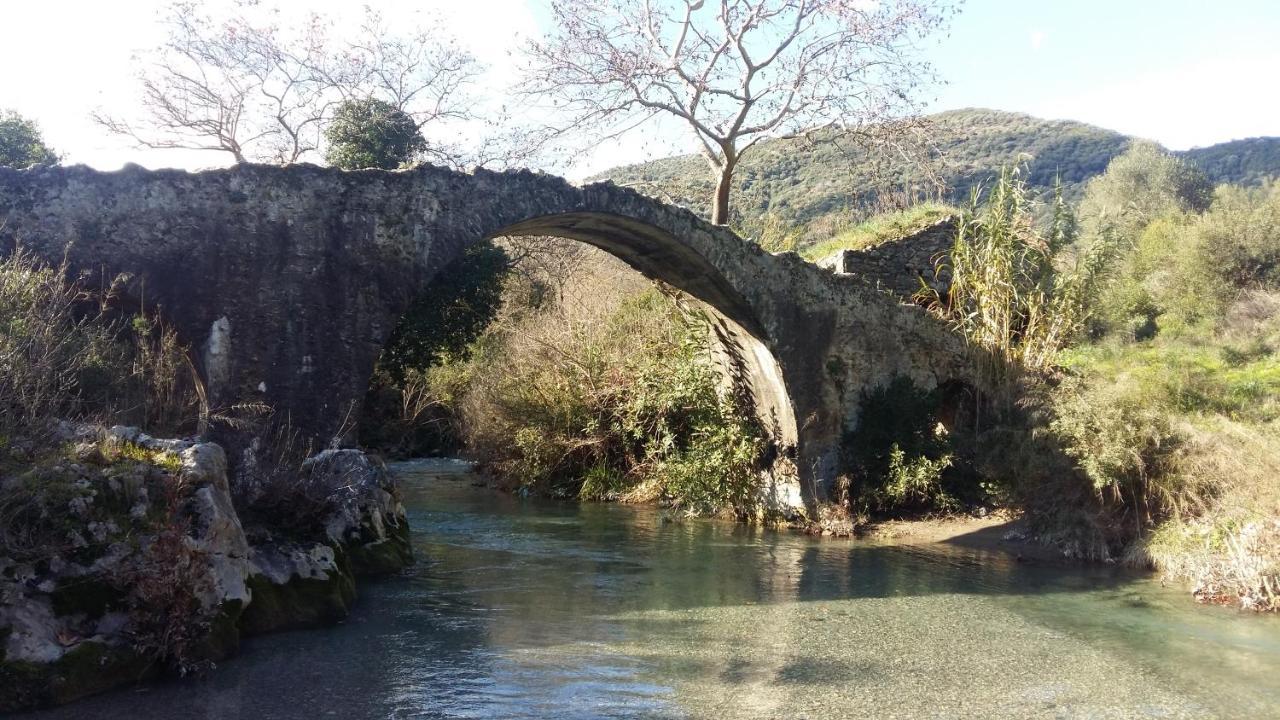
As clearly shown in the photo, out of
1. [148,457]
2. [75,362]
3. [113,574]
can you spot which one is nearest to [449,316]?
[75,362]

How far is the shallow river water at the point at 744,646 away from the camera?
18.4 feet

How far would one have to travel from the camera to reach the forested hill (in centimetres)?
1678

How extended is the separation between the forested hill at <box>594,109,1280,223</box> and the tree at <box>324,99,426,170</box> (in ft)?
14.0

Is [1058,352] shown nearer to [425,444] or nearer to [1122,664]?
[1122,664]

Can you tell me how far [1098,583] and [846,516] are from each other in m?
3.45

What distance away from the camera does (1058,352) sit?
13.5 m

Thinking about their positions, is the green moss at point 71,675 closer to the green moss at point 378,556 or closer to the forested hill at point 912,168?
the green moss at point 378,556

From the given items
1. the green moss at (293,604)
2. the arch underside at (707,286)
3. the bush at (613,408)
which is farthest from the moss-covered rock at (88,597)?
the bush at (613,408)

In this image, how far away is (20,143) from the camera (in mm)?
18094

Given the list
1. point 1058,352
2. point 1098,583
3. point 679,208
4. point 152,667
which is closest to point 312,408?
point 152,667

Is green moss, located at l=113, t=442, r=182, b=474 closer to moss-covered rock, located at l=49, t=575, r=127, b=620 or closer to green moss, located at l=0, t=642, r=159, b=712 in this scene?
moss-covered rock, located at l=49, t=575, r=127, b=620

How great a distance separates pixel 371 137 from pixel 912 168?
31.7 feet

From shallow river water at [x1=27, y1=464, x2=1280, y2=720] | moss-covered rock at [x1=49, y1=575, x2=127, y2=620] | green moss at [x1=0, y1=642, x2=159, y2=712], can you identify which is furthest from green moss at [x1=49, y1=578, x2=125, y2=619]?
shallow river water at [x1=27, y1=464, x2=1280, y2=720]

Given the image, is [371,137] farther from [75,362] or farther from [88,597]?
[88,597]
